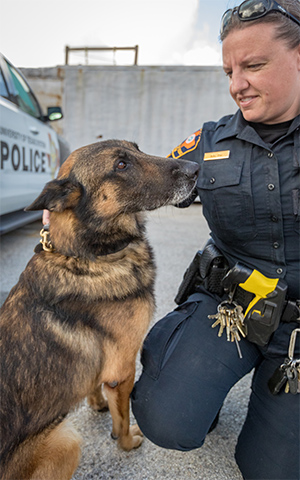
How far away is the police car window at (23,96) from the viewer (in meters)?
4.05

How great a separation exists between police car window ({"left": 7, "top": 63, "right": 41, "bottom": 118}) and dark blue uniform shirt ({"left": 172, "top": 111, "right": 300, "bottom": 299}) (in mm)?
3045

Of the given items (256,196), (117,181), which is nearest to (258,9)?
(256,196)

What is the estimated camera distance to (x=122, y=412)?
1586mm

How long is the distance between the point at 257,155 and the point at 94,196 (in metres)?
0.78

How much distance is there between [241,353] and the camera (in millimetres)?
1689

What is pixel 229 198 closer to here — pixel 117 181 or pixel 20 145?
pixel 117 181

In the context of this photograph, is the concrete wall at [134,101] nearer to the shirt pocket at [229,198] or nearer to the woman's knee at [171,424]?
the shirt pocket at [229,198]

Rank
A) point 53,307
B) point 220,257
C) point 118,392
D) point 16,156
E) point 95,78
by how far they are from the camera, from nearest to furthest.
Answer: point 53,307 → point 118,392 → point 220,257 → point 16,156 → point 95,78

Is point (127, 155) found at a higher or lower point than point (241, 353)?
higher

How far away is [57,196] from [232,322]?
100cm

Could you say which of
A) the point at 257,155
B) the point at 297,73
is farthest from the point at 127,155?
the point at 297,73

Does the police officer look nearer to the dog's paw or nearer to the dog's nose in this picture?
the dog's nose

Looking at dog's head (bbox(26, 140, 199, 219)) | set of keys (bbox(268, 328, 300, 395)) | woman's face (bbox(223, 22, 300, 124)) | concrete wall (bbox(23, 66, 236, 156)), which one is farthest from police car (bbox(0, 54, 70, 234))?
concrete wall (bbox(23, 66, 236, 156))

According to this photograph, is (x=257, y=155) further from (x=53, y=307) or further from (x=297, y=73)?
(x=53, y=307)
